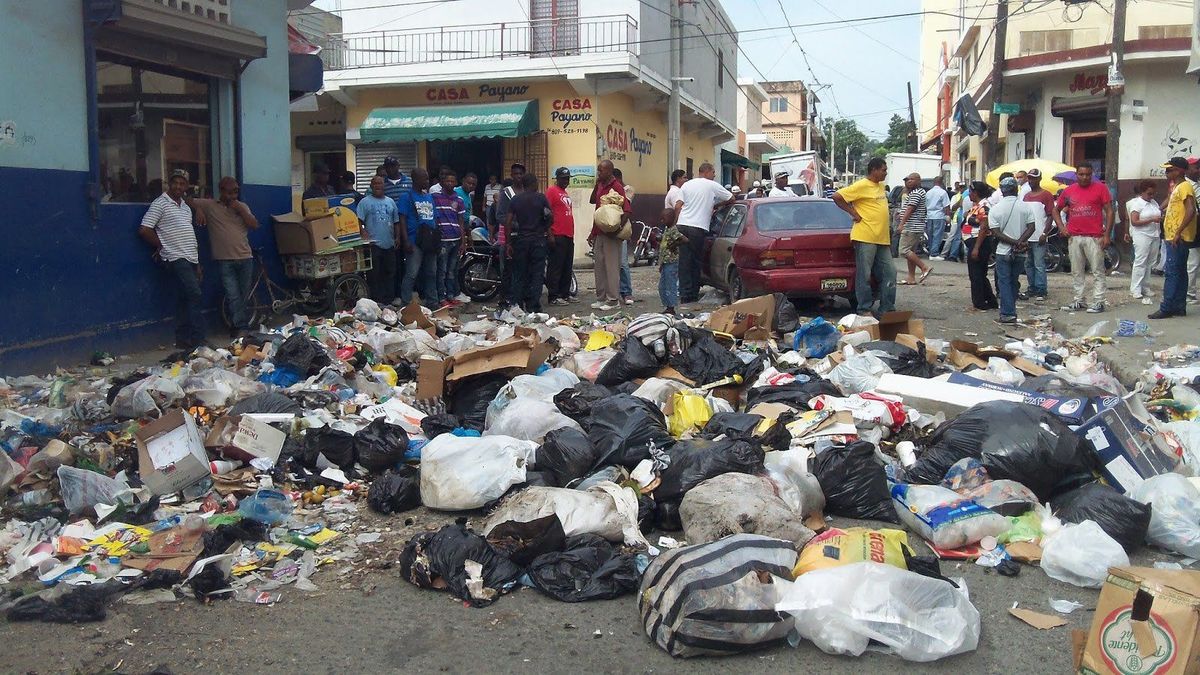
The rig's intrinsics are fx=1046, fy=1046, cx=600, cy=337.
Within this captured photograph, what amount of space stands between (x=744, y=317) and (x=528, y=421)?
326 centimetres

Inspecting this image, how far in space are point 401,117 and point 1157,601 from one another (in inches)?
818

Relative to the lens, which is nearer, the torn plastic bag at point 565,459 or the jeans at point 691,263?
the torn plastic bag at point 565,459

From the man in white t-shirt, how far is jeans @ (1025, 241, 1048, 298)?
3.75 metres

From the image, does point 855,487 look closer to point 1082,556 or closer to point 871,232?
point 1082,556

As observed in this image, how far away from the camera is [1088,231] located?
11578 mm

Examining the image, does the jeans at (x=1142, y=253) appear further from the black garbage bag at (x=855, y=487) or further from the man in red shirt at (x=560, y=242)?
the black garbage bag at (x=855, y=487)

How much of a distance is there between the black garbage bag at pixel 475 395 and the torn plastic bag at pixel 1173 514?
3.84 m

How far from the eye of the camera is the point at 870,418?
6.01 m

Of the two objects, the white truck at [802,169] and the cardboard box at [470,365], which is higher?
the white truck at [802,169]

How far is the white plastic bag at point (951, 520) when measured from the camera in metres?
4.61

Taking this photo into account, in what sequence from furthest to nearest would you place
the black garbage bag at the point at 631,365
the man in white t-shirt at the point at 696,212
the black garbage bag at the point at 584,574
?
the man in white t-shirt at the point at 696,212, the black garbage bag at the point at 631,365, the black garbage bag at the point at 584,574

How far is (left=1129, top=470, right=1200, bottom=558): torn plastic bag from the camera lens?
4.53m

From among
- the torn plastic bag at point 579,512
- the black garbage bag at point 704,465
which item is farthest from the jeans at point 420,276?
the torn plastic bag at point 579,512

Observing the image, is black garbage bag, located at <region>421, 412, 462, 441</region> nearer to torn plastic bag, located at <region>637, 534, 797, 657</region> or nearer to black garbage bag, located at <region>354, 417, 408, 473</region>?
black garbage bag, located at <region>354, 417, 408, 473</region>
